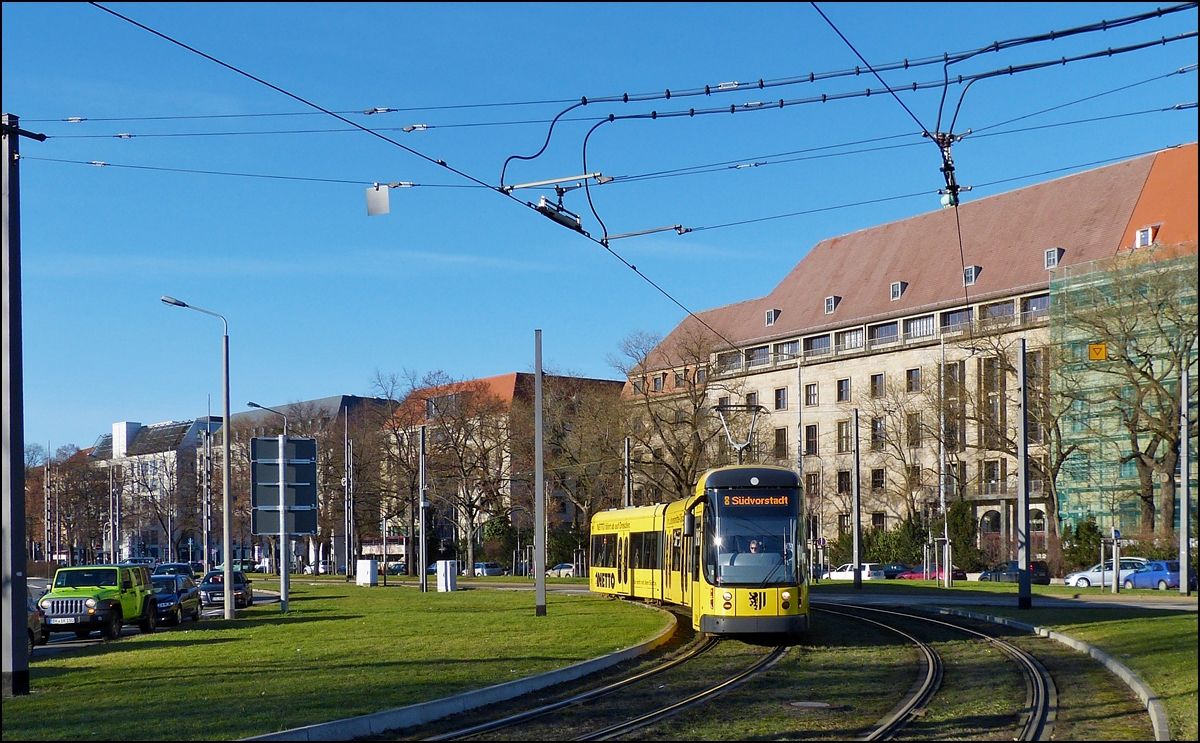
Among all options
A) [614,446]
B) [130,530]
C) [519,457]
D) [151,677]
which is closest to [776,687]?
[151,677]

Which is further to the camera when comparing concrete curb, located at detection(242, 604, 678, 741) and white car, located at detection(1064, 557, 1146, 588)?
white car, located at detection(1064, 557, 1146, 588)

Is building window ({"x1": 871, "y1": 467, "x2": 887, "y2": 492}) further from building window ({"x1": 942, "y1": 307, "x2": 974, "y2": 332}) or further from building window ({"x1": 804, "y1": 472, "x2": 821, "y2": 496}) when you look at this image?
building window ({"x1": 942, "y1": 307, "x2": 974, "y2": 332})

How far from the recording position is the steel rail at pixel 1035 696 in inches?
487

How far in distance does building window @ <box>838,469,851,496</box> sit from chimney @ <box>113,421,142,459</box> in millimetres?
94666

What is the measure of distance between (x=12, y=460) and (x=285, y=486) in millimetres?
13722

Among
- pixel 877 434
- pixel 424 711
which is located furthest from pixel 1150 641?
pixel 877 434

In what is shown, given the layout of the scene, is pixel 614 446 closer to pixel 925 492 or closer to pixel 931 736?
pixel 925 492

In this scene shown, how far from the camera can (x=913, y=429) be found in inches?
2830

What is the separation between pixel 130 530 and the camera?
112312 mm

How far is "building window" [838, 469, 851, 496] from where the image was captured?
8731cm

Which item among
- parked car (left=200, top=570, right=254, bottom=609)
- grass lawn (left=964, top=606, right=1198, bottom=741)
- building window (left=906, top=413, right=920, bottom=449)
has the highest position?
building window (left=906, top=413, right=920, bottom=449)

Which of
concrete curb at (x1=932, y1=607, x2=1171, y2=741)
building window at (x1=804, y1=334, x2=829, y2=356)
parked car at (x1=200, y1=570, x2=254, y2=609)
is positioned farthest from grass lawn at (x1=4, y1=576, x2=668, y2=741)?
building window at (x1=804, y1=334, x2=829, y2=356)

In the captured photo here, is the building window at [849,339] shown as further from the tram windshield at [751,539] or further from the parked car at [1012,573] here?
the tram windshield at [751,539]

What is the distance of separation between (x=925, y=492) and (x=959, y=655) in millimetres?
59157
